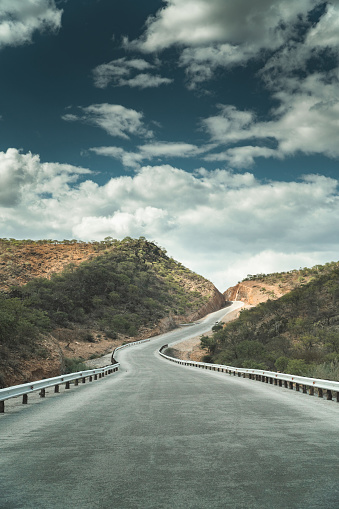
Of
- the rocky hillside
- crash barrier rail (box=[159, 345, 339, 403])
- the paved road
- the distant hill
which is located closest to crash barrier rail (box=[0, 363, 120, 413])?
the paved road

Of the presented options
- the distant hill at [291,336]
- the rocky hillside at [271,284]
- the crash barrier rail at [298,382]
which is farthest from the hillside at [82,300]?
the distant hill at [291,336]

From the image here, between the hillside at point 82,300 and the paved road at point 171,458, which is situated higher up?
the hillside at point 82,300

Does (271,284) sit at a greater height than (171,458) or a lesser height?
greater

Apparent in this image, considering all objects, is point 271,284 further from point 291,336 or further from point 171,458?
→ point 171,458

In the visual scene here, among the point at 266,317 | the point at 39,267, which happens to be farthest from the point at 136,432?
the point at 39,267

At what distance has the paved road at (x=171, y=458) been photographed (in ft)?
14.4

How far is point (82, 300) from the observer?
A: 83250mm

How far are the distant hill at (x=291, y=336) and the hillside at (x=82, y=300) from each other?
14264 millimetres

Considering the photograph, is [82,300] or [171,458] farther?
[82,300]

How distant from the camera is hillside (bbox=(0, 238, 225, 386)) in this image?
94.9 ft

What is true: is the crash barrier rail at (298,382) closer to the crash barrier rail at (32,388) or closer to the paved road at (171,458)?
the paved road at (171,458)

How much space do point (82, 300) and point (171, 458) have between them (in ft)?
259

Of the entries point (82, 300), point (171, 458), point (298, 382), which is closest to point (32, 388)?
point (171, 458)

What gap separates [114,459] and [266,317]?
5281 centimetres
